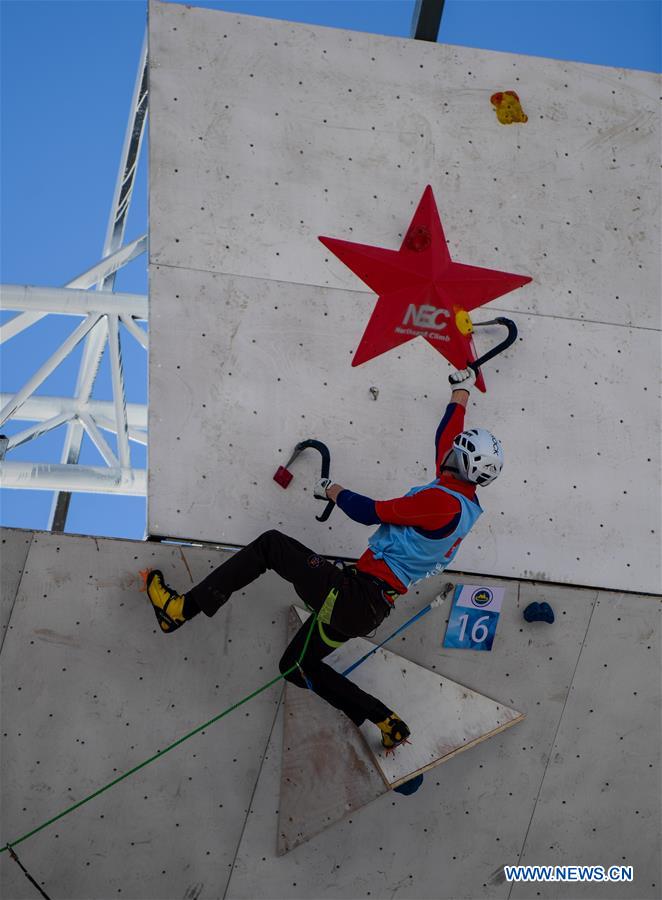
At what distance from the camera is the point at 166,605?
146 inches

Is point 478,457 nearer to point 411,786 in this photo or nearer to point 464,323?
point 464,323

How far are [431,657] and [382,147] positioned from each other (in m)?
2.25

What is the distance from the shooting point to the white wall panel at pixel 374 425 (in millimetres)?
4051

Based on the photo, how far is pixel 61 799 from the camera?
3.80 m

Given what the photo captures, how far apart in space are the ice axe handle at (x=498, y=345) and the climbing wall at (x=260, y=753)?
0.97 m

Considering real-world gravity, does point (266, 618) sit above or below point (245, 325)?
below

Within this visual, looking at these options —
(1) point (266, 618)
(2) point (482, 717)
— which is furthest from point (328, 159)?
(2) point (482, 717)

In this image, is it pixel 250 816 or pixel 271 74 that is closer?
pixel 250 816

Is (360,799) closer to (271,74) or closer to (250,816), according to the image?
(250,816)

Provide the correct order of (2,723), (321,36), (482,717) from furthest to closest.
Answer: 1. (321,36)
2. (482,717)
3. (2,723)

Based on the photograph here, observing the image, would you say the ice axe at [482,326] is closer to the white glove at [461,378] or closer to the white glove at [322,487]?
the white glove at [461,378]

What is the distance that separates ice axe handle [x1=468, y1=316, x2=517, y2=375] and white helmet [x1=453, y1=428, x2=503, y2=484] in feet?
2.09

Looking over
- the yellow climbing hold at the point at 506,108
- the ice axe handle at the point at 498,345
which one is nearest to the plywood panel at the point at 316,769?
the ice axe handle at the point at 498,345

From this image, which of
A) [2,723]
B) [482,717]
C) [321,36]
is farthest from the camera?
[321,36]
